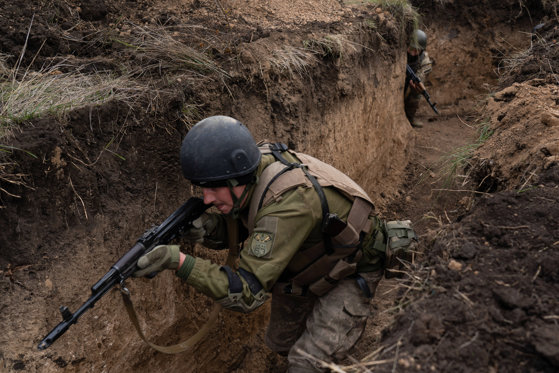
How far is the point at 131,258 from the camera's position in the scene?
2.65m

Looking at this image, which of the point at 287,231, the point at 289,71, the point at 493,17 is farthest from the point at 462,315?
the point at 493,17

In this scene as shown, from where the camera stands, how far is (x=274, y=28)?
5117mm

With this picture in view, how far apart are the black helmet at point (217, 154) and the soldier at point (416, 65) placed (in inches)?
216

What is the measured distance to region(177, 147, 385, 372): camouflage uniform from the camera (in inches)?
107

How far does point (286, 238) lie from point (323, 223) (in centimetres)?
30

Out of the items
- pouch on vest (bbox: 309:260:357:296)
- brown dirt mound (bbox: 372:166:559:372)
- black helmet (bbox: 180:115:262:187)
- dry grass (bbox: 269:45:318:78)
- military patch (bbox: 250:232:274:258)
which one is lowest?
pouch on vest (bbox: 309:260:357:296)

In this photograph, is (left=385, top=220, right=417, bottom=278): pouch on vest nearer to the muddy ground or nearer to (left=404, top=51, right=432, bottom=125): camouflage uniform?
the muddy ground

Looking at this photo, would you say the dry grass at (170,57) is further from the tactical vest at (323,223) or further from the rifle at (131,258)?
the rifle at (131,258)

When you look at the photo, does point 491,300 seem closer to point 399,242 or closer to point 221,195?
point 399,242

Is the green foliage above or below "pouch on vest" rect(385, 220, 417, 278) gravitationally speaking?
above

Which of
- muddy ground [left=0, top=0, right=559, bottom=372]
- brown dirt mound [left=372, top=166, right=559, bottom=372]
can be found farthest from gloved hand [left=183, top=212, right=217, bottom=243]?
brown dirt mound [left=372, top=166, right=559, bottom=372]

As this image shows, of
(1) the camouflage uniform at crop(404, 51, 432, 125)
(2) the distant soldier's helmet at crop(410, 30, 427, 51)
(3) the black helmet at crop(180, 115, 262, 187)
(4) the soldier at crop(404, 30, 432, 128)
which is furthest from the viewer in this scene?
(1) the camouflage uniform at crop(404, 51, 432, 125)

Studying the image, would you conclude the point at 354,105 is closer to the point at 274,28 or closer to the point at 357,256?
the point at 274,28

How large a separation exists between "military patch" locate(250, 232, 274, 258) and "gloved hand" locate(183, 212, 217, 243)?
0.58 metres
